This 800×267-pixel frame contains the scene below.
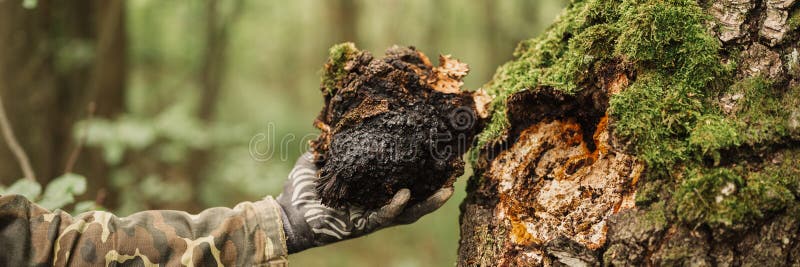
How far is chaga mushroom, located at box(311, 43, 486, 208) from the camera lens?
1709 mm

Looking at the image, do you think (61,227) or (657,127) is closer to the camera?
(657,127)

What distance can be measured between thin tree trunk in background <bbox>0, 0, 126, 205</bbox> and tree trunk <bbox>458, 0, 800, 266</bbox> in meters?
3.67

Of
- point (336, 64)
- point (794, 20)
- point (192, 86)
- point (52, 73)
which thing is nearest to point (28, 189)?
point (336, 64)

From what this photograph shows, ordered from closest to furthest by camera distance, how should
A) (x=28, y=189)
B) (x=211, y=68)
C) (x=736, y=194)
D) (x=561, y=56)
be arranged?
(x=736, y=194), (x=561, y=56), (x=28, y=189), (x=211, y=68)

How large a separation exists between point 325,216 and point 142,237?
2.00 feet

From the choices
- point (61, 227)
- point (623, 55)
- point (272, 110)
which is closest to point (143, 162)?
point (272, 110)

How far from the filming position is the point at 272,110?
1276 centimetres

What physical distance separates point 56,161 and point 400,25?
7516mm

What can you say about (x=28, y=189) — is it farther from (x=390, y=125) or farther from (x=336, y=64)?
(x=390, y=125)

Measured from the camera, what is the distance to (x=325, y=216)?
1.88 meters

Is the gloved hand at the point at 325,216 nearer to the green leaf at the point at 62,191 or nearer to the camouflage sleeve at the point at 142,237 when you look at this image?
the camouflage sleeve at the point at 142,237

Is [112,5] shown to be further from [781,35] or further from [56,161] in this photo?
[781,35]

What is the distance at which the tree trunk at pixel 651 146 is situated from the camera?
1319mm

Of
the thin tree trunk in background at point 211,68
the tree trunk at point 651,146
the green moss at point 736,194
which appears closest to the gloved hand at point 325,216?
the tree trunk at point 651,146
